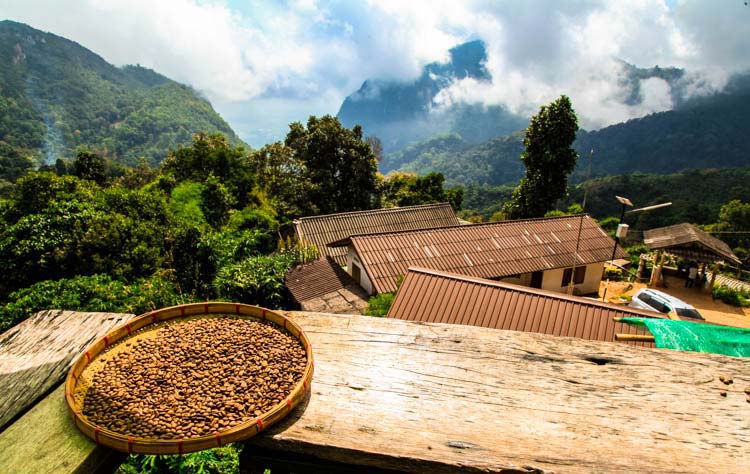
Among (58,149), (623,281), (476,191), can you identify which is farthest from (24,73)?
(623,281)

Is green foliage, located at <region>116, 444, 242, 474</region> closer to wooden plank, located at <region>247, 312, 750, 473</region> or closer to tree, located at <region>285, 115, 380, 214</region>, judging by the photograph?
wooden plank, located at <region>247, 312, 750, 473</region>

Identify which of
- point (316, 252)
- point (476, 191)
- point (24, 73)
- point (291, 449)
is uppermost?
point (24, 73)

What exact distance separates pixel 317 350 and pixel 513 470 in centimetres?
81

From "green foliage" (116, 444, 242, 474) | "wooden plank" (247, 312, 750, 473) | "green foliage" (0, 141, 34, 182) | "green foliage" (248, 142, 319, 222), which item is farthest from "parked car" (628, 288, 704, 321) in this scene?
"green foliage" (0, 141, 34, 182)

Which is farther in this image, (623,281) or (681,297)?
(623,281)

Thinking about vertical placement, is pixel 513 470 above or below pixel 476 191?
below

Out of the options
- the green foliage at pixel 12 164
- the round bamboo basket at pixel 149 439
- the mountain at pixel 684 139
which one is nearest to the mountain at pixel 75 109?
the green foliage at pixel 12 164

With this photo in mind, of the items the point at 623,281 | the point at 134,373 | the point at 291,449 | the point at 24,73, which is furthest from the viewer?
the point at 24,73

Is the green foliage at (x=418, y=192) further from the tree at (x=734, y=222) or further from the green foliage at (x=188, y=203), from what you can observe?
Result: the tree at (x=734, y=222)

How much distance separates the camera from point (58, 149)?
4011 inches

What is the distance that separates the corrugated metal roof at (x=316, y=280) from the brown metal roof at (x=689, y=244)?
14.4 m

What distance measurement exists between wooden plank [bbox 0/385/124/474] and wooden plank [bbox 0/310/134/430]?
0.07 metres

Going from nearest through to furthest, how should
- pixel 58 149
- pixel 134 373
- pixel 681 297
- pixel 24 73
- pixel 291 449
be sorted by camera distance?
pixel 291 449
pixel 134 373
pixel 681 297
pixel 58 149
pixel 24 73

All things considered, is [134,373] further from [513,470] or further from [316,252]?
[316,252]
